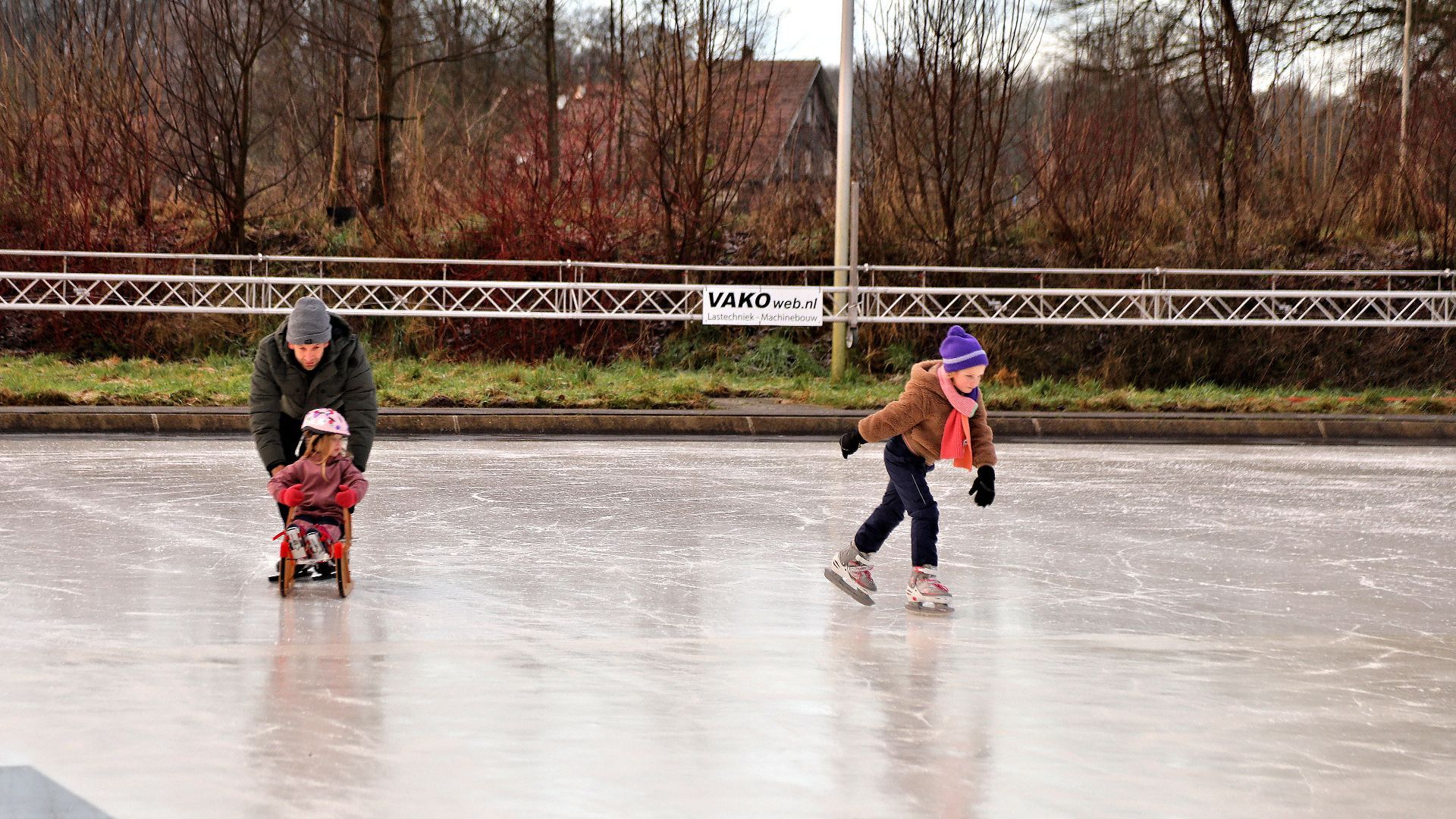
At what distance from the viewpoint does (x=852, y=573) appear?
22.1ft

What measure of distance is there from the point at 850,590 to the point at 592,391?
956cm

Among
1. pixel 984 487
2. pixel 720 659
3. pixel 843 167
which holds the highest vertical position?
pixel 843 167

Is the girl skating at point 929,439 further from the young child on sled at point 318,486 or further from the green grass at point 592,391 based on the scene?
the green grass at point 592,391

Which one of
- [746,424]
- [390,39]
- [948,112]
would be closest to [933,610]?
[746,424]

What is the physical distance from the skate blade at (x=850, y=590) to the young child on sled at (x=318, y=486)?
2160mm

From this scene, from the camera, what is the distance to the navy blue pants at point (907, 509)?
21.2 feet

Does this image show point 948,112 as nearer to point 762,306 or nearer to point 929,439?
point 762,306

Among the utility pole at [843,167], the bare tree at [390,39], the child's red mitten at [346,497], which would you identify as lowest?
the child's red mitten at [346,497]

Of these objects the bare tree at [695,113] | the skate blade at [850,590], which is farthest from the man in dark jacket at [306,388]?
the bare tree at [695,113]

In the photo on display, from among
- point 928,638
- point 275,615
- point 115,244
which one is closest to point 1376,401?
point 928,638

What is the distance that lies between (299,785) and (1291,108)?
2259 centimetres

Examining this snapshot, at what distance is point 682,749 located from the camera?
4.24 m

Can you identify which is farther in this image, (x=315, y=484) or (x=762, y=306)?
(x=762, y=306)

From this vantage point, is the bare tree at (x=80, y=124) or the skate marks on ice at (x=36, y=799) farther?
the bare tree at (x=80, y=124)
